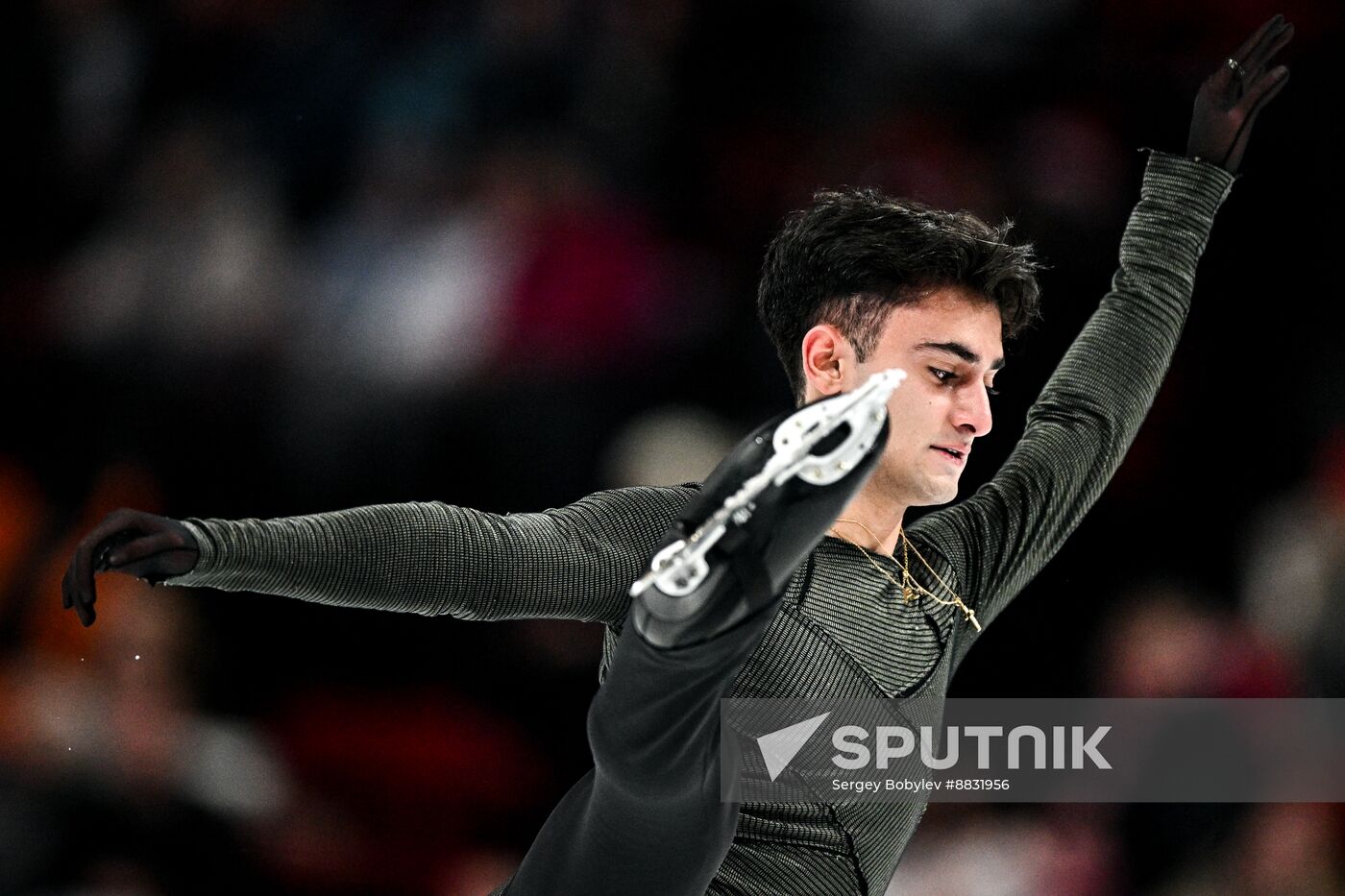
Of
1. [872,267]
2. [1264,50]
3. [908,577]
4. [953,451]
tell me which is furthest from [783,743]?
[1264,50]

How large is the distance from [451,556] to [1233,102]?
1726 mm

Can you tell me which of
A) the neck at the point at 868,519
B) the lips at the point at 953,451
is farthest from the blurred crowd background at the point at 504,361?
the lips at the point at 953,451

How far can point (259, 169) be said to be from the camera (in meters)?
3.96

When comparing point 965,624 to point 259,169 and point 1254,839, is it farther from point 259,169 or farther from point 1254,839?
point 259,169

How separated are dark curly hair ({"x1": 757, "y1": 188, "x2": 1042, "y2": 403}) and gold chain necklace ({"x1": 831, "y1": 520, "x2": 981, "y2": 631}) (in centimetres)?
26

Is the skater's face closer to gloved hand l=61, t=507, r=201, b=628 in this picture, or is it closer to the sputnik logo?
the sputnik logo

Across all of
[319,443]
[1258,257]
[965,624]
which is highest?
[1258,257]

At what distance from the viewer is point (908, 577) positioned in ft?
8.34

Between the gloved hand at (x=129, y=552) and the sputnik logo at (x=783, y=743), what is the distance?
857 millimetres

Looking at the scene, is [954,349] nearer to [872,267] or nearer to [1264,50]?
[872,267]

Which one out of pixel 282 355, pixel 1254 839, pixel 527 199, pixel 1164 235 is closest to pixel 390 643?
pixel 282 355

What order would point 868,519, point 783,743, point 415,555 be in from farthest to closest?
1. point 868,519
2. point 783,743
3. point 415,555

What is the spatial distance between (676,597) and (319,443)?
6.57 ft

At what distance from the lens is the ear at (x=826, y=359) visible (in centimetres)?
246
